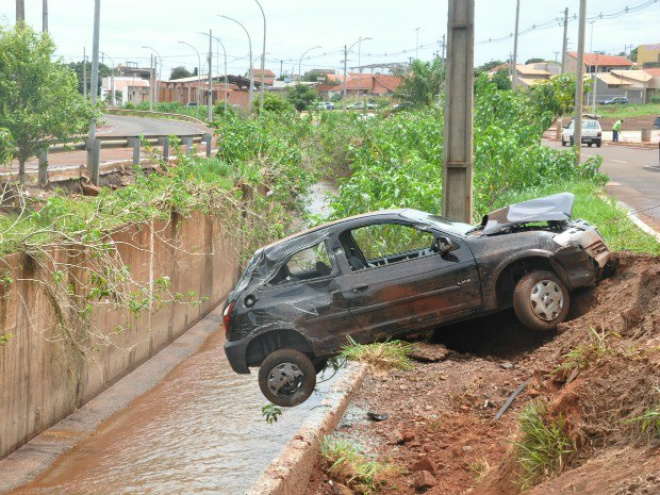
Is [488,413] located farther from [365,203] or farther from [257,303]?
[365,203]

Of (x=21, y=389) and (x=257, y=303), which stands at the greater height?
(x=257, y=303)

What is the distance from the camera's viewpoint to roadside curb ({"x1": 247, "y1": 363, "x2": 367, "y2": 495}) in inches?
288

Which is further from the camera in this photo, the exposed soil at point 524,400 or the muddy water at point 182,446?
the muddy water at point 182,446

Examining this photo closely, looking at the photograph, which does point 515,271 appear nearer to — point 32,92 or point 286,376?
point 286,376

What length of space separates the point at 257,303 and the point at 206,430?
5.83m

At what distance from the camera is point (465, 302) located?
10.0 metres

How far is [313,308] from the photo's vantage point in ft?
33.3

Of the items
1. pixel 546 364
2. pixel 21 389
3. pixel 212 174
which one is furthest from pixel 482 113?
pixel 546 364

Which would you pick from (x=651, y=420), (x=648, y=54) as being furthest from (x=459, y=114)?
(x=648, y=54)

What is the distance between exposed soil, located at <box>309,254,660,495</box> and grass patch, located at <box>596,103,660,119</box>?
78041 mm

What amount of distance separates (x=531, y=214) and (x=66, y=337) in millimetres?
7583

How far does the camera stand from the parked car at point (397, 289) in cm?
993

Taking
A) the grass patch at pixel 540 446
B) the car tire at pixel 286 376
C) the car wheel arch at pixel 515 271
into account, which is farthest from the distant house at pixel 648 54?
the grass patch at pixel 540 446

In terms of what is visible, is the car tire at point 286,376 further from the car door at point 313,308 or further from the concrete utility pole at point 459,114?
the concrete utility pole at point 459,114
